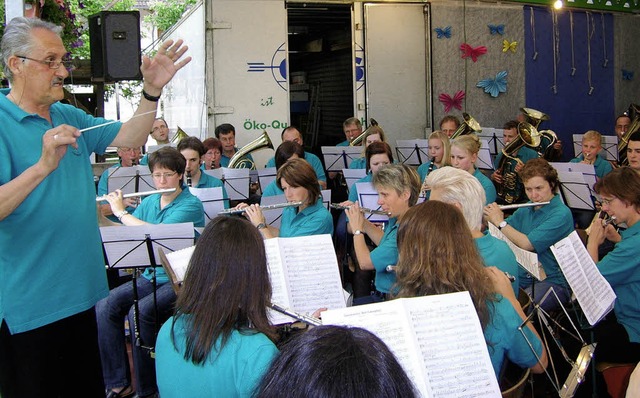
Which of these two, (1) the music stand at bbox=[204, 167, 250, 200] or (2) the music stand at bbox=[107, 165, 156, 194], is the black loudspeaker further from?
(1) the music stand at bbox=[204, 167, 250, 200]

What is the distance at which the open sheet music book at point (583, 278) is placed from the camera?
338 cm

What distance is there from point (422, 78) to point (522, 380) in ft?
28.2

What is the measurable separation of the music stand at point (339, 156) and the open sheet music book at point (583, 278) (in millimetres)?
5429

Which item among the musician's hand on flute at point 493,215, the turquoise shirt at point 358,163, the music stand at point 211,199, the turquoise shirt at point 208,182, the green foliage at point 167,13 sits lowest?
→ the musician's hand on flute at point 493,215

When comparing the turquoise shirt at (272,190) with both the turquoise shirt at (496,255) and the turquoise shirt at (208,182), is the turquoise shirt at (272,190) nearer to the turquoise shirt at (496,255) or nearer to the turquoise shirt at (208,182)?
the turquoise shirt at (208,182)

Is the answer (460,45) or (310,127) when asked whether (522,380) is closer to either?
(460,45)

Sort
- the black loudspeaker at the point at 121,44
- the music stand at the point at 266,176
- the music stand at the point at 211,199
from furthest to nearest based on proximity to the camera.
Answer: the music stand at the point at 266,176
the music stand at the point at 211,199
the black loudspeaker at the point at 121,44

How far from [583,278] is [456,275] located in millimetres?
1134

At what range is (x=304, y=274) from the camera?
351 cm

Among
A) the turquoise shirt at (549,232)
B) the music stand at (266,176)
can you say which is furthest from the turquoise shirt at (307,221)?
the music stand at (266,176)

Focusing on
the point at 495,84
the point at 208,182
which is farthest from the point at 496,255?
the point at 495,84

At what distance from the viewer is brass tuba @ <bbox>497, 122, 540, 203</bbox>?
7965 millimetres

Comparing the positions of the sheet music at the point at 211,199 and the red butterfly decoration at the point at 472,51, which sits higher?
the red butterfly decoration at the point at 472,51

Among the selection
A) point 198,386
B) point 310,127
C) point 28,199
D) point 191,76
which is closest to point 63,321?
point 28,199
